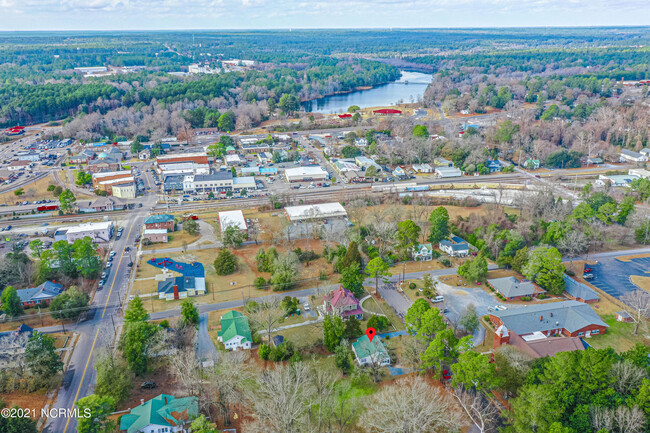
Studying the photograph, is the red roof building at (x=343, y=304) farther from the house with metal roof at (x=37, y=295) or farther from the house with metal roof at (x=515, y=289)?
the house with metal roof at (x=37, y=295)

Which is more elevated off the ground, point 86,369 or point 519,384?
point 519,384

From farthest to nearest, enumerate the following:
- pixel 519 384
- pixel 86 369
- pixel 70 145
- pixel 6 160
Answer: pixel 70 145 < pixel 6 160 < pixel 86 369 < pixel 519 384

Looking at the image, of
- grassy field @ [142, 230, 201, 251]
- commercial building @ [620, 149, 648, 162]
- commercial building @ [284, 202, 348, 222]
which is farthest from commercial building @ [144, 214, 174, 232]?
commercial building @ [620, 149, 648, 162]

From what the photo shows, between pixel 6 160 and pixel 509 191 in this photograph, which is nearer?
pixel 509 191

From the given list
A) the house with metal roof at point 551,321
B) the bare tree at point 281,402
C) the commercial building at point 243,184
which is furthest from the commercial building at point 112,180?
the house with metal roof at point 551,321

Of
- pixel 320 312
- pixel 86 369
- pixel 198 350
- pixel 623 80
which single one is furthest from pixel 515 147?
pixel 623 80

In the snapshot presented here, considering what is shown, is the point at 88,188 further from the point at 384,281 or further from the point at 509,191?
the point at 509,191
